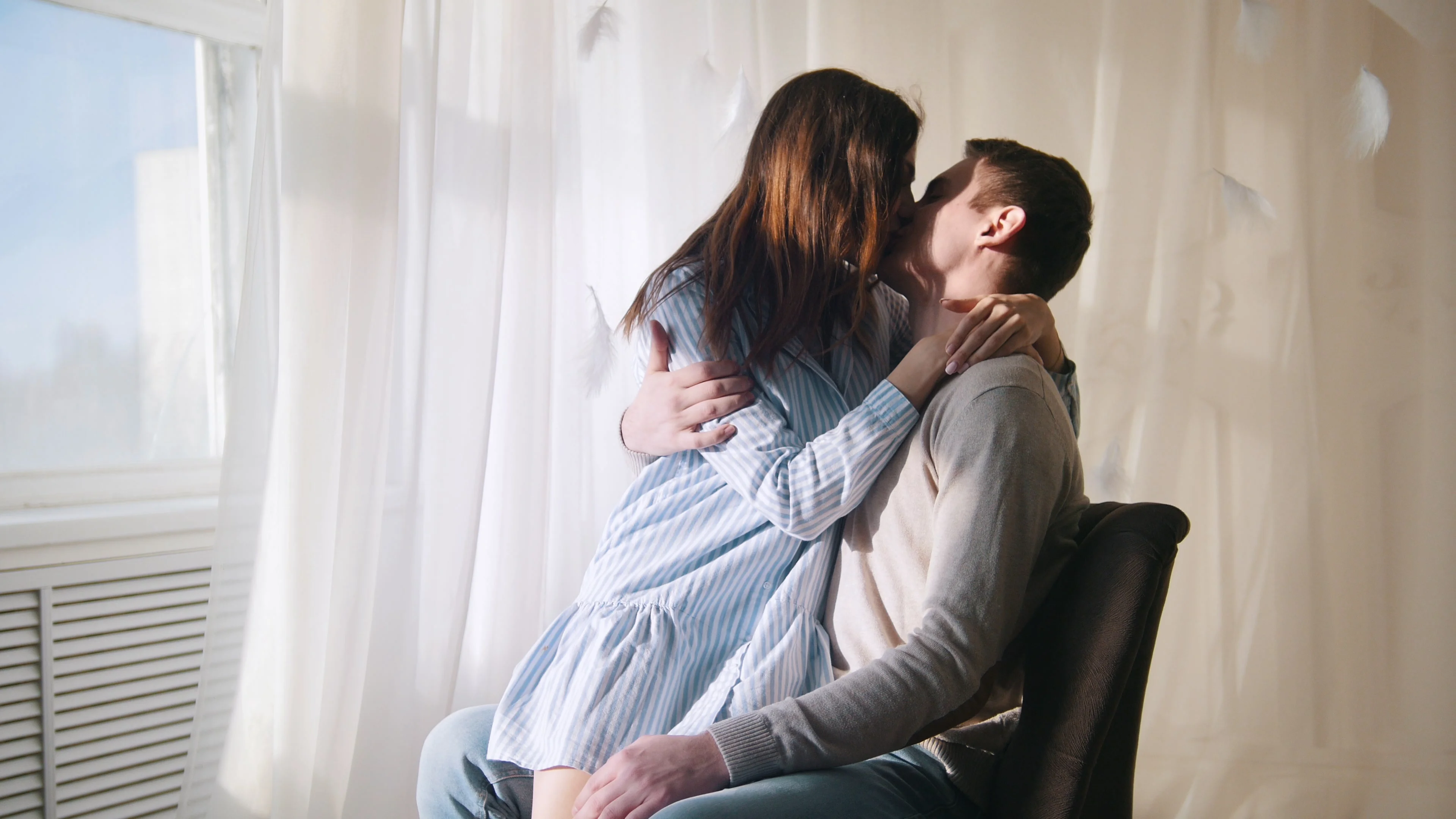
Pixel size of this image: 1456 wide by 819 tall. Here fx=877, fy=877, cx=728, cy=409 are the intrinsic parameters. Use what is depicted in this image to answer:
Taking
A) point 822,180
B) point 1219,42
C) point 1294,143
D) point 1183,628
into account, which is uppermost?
point 1219,42

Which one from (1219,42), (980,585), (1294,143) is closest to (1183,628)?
(1294,143)

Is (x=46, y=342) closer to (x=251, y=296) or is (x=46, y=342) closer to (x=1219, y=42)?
(x=251, y=296)

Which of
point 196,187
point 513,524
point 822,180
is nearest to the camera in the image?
point 822,180

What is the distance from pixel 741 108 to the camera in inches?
69.1

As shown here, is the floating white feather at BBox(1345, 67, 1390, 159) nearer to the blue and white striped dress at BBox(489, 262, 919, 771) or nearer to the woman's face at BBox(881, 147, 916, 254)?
the woman's face at BBox(881, 147, 916, 254)

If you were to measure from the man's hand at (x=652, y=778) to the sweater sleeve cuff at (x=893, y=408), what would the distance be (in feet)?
1.20

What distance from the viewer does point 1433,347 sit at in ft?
5.80

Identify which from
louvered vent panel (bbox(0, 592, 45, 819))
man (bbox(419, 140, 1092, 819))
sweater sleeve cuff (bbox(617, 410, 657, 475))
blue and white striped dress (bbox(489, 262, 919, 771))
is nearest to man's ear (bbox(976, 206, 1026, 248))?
man (bbox(419, 140, 1092, 819))

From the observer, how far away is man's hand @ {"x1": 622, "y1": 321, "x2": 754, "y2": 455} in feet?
3.34

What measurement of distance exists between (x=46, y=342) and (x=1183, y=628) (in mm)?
2321

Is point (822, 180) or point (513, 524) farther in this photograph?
point (513, 524)

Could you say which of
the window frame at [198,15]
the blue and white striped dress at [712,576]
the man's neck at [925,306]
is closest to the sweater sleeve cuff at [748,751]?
the blue and white striped dress at [712,576]

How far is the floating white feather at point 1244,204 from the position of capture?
1.79 m

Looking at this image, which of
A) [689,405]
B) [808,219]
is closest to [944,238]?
[808,219]
